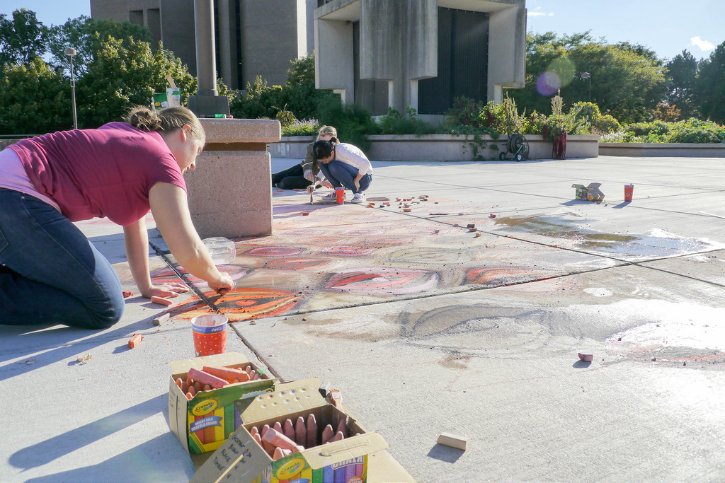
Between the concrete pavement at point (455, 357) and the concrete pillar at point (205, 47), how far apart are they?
2168mm

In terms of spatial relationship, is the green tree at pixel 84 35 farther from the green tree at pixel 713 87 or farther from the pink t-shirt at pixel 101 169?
the green tree at pixel 713 87

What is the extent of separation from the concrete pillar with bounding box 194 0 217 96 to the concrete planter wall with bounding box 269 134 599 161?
47.7 feet

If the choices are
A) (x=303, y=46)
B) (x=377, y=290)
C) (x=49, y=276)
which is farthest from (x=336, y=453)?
(x=303, y=46)

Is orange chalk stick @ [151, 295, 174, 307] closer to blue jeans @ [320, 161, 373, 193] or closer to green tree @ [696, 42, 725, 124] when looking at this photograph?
blue jeans @ [320, 161, 373, 193]

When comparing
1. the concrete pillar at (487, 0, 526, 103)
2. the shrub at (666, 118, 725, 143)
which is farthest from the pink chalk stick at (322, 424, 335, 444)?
the shrub at (666, 118, 725, 143)

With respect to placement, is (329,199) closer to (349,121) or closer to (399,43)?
(349,121)

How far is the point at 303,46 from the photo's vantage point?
62.9 meters

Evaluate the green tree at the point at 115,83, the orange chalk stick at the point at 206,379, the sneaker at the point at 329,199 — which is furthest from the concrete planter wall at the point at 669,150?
the green tree at the point at 115,83

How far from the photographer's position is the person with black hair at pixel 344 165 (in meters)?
9.34

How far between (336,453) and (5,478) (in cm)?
123

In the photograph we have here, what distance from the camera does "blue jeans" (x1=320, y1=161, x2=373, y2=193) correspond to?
9773 mm

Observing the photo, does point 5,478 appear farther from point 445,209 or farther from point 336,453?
point 445,209

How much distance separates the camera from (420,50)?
23391mm

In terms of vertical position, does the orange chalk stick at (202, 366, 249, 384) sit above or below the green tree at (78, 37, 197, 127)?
below
